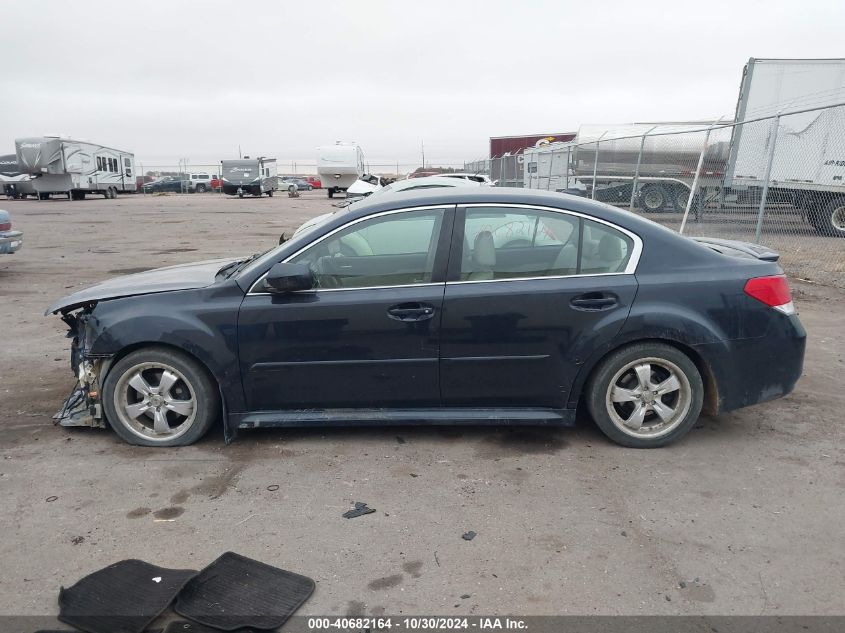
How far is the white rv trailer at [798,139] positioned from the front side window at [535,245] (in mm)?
9237

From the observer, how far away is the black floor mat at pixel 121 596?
2.67 m

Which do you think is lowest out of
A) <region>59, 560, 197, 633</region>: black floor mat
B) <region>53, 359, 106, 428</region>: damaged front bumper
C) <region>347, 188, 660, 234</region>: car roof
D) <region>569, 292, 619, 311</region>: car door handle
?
<region>59, 560, 197, 633</region>: black floor mat

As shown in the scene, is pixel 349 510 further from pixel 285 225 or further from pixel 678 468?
pixel 285 225

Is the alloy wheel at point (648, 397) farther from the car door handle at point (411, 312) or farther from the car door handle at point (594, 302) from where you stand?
the car door handle at point (411, 312)

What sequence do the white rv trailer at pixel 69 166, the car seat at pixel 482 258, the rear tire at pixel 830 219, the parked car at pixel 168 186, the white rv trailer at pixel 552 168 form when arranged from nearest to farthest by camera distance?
the car seat at pixel 482 258 < the rear tire at pixel 830 219 < the white rv trailer at pixel 552 168 < the white rv trailer at pixel 69 166 < the parked car at pixel 168 186

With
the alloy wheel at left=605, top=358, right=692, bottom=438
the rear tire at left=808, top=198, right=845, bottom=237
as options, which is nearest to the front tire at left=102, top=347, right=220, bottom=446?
the alloy wheel at left=605, top=358, right=692, bottom=438

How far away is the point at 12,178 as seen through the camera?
127ft

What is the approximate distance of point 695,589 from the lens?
2.85m

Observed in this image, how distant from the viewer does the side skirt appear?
13.7 ft

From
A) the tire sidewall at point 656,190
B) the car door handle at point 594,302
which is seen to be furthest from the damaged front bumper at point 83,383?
the tire sidewall at point 656,190

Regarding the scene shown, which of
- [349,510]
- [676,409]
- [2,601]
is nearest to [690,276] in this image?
[676,409]

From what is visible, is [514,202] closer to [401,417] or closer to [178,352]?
[401,417]

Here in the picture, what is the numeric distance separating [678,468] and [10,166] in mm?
43972

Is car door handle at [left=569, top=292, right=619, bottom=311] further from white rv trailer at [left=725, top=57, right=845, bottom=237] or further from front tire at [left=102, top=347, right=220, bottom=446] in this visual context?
white rv trailer at [left=725, top=57, right=845, bottom=237]
